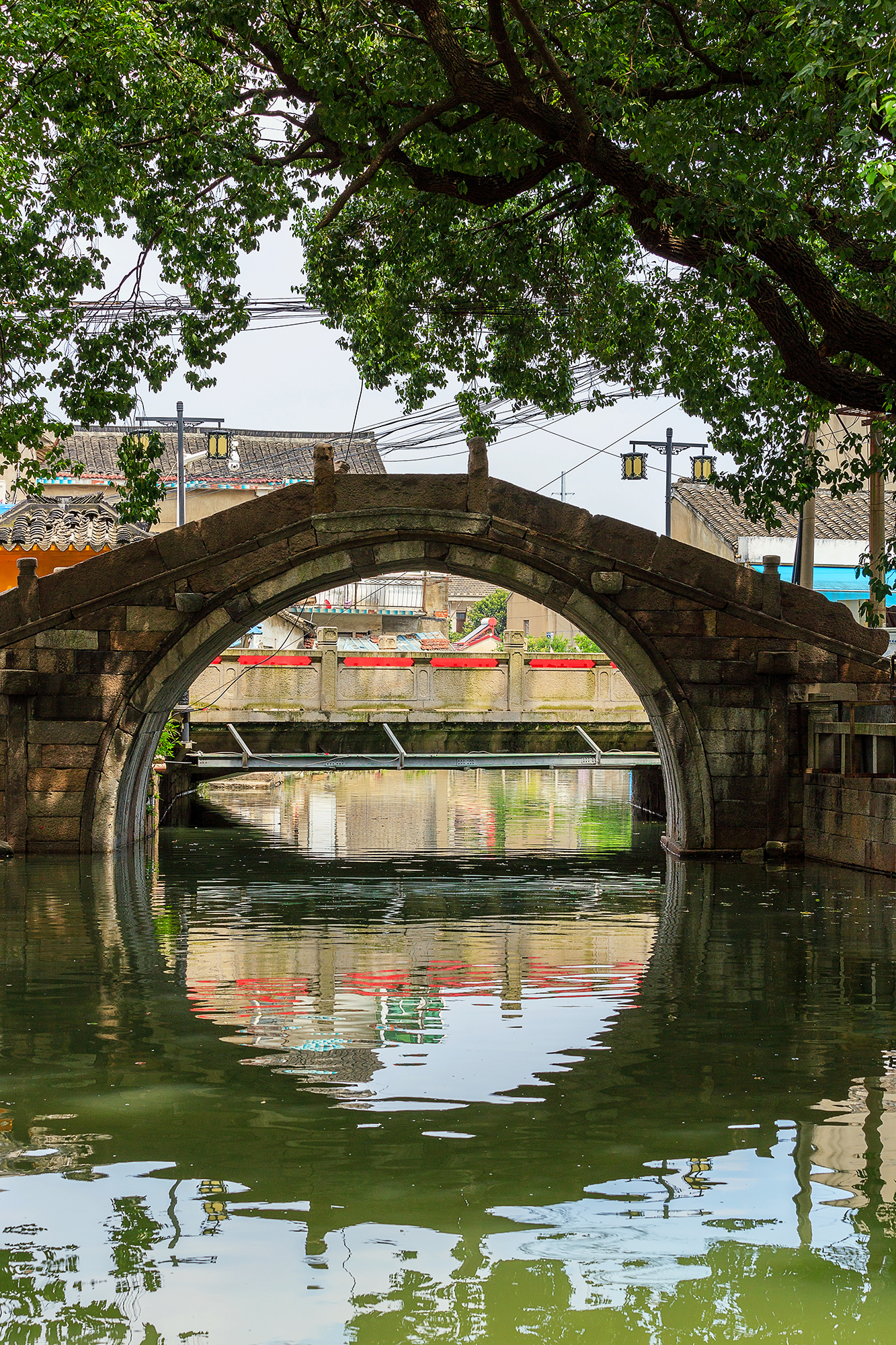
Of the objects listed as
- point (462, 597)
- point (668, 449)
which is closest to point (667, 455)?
point (668, 449)

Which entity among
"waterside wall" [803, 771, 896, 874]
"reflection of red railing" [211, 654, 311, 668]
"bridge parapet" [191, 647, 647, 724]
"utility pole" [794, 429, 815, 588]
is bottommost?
"waterside wall" [803, 771, 896, 874]

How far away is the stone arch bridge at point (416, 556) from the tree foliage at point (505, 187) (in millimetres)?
1320

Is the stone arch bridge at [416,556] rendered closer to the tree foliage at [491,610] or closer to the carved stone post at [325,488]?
the carved stone post at [325,488]

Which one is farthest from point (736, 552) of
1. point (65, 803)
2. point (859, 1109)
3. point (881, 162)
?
point (859, 1109)

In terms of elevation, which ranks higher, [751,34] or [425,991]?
[751,34]

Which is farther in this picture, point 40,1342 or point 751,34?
Answer: point 751,34

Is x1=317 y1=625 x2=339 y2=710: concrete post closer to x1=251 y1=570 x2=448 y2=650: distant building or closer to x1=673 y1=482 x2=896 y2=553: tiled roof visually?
x1=673 y1=482 x2=896 y2=553: tiled roof

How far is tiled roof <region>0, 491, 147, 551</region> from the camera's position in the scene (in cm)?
1727

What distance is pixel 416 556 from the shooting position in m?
13.0

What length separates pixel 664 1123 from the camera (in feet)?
16.3

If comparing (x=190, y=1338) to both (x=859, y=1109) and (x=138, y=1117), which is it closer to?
(x=138, y=1117)

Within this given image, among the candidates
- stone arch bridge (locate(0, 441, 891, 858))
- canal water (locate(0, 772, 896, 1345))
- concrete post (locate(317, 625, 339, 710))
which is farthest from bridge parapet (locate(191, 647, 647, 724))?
canal water (locate(0, 772, 896, 1345))

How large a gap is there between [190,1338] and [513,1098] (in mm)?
2073

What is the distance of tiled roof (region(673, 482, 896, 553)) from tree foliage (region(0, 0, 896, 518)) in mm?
13412
